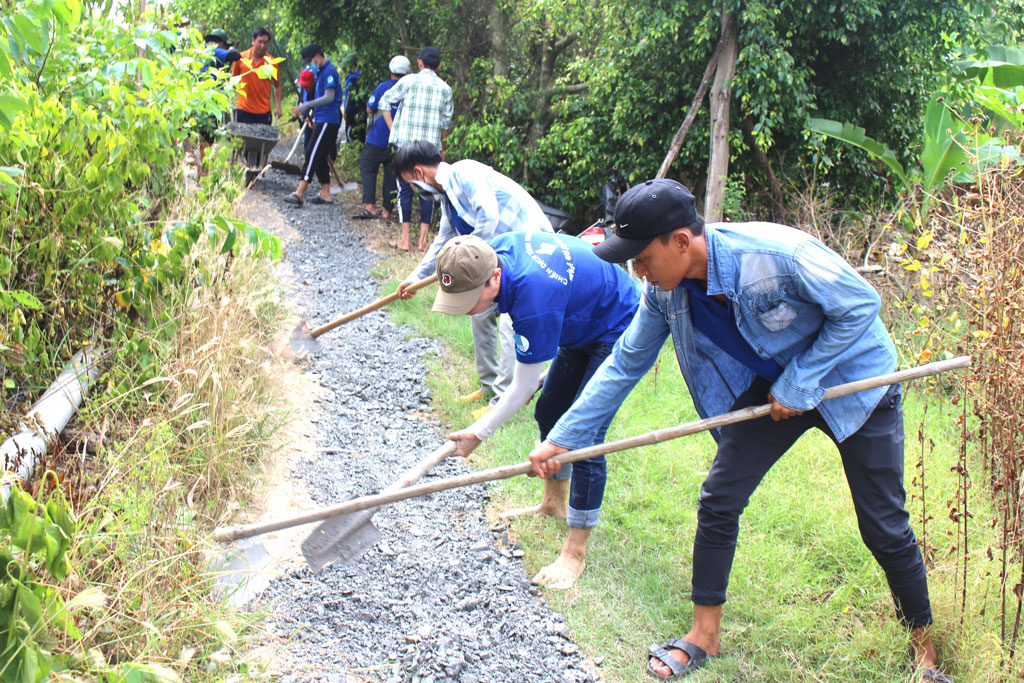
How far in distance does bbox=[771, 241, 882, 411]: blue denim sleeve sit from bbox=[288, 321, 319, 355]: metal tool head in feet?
13.5

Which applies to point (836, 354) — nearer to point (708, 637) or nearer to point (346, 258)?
point (708, 637)

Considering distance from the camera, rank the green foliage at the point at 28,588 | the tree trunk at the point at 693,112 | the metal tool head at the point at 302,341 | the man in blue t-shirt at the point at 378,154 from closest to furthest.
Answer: the green foliage at the point at 28,588, the metal tool head at the point at 302,341, the tree trunk at the point at 693,112, the man in blue t-shirt at the point at 378,154

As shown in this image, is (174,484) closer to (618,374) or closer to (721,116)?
(618,374)

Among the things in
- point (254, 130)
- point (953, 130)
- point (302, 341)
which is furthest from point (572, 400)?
point (254, 130)

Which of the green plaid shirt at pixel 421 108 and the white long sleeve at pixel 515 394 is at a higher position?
the green plaid shirt at pixel 421 108

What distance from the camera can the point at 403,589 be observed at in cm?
379

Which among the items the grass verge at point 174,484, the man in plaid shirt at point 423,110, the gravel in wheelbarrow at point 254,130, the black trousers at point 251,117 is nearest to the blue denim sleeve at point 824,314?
the grass verge at point 174,484

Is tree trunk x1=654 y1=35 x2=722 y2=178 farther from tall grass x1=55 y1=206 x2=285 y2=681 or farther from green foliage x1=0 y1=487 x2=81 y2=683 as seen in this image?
green foliage x1=0 y1=487 x2=81 y2=683

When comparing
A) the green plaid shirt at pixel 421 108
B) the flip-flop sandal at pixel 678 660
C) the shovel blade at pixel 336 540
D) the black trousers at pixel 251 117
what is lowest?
the flip-flop sandal at pixel 678 660

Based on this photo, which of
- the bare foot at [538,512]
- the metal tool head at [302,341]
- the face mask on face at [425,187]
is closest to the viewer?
the bare foot at [538,512]

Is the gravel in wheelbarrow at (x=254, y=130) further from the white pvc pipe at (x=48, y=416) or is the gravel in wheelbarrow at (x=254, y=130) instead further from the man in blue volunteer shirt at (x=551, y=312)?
the man in blue volunteer shirt at (x=551, y=312)

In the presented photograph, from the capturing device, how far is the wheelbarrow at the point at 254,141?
35.9 feet

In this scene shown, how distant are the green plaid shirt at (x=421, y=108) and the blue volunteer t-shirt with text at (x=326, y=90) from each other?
160 centimetres

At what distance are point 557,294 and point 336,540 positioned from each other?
4.25 ft
